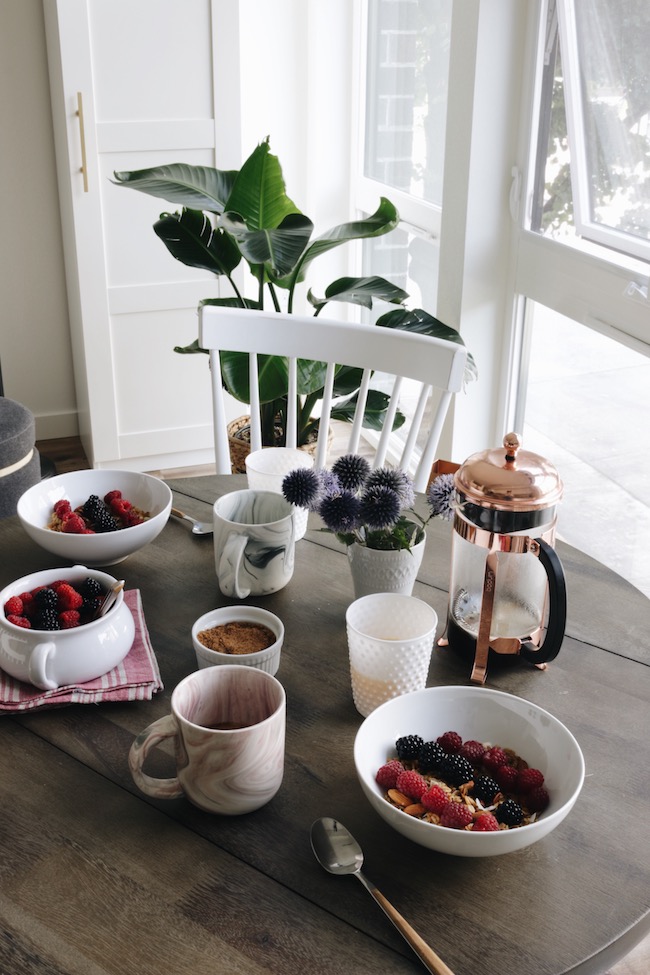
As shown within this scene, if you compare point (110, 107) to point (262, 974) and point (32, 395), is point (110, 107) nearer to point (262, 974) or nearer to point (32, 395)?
point (32, 395)

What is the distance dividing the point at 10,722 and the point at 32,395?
3.08 metres

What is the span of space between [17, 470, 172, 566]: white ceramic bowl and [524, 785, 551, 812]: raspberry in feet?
2.17

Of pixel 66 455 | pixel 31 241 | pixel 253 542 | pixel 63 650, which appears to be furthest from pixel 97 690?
pixel 31 241

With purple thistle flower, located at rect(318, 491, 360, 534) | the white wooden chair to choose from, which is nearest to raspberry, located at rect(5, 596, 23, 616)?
purple thistle flower, located at rect(318, 491, 360, 534)

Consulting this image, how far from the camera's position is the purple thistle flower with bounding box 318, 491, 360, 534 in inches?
45.0

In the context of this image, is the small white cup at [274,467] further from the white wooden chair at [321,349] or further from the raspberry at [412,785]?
the raspberry at [412,785]

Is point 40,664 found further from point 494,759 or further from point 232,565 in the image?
point 494,759

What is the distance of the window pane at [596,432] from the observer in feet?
7.65

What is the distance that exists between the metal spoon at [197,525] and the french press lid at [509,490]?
0.48 m

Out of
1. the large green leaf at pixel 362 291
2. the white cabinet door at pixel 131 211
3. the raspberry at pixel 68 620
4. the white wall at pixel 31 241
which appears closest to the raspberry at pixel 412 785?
the raspberry at pixel 68 620

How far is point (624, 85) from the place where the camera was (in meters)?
2.13

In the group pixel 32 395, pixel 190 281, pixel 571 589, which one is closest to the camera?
pixel 571 589

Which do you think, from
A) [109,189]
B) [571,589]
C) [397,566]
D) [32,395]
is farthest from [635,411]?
[32,395]

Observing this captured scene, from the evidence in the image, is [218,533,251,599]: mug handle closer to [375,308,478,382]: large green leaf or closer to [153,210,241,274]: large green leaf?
[375,308,478,382]: large green leaf
